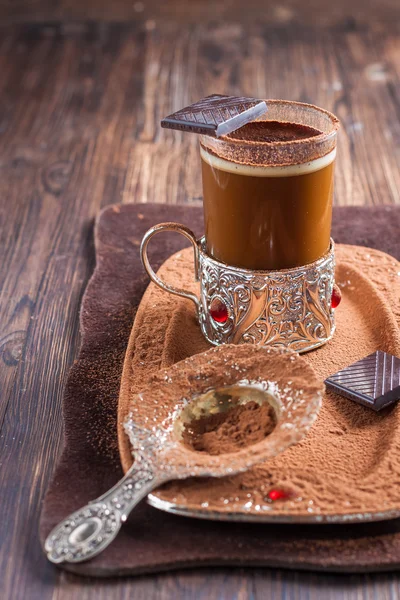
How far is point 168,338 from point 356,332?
11.6 inches

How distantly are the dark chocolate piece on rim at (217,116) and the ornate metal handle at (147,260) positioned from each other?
183 mm

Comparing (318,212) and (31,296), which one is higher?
(318,212)

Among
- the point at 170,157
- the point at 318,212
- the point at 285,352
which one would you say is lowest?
the point at 170,157

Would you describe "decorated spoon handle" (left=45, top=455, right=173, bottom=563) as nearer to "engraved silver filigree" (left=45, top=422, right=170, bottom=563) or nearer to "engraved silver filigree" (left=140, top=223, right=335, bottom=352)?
"engraved silver filigree" (left=45, top=422, right=170, bottom=563)

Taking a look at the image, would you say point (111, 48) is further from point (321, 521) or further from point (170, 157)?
point (321, 521)

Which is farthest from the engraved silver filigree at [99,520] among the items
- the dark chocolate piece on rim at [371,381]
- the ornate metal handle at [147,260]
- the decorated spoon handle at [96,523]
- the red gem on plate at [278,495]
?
the ornate metal handle at [147,260]

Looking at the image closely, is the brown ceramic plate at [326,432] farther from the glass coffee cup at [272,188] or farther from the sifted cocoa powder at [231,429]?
the glass coffee cup at [272,188]

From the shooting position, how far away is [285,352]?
977mm

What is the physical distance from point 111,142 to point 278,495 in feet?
4.57

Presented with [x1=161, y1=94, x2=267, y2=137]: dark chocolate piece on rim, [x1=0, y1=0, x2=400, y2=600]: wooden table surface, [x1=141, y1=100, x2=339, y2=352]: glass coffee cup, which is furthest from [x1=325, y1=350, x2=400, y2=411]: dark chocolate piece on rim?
[x1=161, y1=94, x2=267, y2=137]: dark chocolate piece on rim

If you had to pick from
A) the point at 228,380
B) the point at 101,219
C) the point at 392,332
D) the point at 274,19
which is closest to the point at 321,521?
the point at 228,380

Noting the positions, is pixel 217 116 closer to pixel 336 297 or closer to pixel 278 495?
pixel 336 297

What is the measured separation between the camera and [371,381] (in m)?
1.00

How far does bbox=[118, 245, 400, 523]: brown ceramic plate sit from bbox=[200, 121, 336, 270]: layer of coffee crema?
0.14 meters
